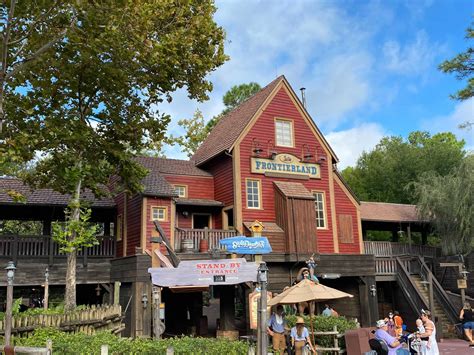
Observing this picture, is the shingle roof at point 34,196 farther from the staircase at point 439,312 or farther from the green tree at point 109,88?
the staircase at point 439,312

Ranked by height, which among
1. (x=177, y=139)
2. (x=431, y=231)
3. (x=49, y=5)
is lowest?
(x=431, y=231)

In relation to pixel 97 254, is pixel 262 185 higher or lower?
higher

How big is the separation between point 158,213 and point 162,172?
3.10 m

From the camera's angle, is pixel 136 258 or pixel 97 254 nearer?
pixel 136 258

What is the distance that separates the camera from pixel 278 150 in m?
22.8

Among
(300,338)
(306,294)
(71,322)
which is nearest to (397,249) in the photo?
(300,338)

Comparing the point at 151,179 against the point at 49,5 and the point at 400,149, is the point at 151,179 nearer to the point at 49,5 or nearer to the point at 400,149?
the point at 49,5

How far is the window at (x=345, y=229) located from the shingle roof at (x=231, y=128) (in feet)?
22.9

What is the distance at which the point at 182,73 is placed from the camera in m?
16.5

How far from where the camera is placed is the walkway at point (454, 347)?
16.6 m

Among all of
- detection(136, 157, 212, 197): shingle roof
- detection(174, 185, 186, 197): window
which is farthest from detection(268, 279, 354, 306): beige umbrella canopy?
detection(174, 185, 186, 197): window

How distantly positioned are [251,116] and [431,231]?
49.6ft

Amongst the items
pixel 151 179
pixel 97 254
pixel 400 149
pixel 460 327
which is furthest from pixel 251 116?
pixel 400 149

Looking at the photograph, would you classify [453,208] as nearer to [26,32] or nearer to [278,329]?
[278,329]
